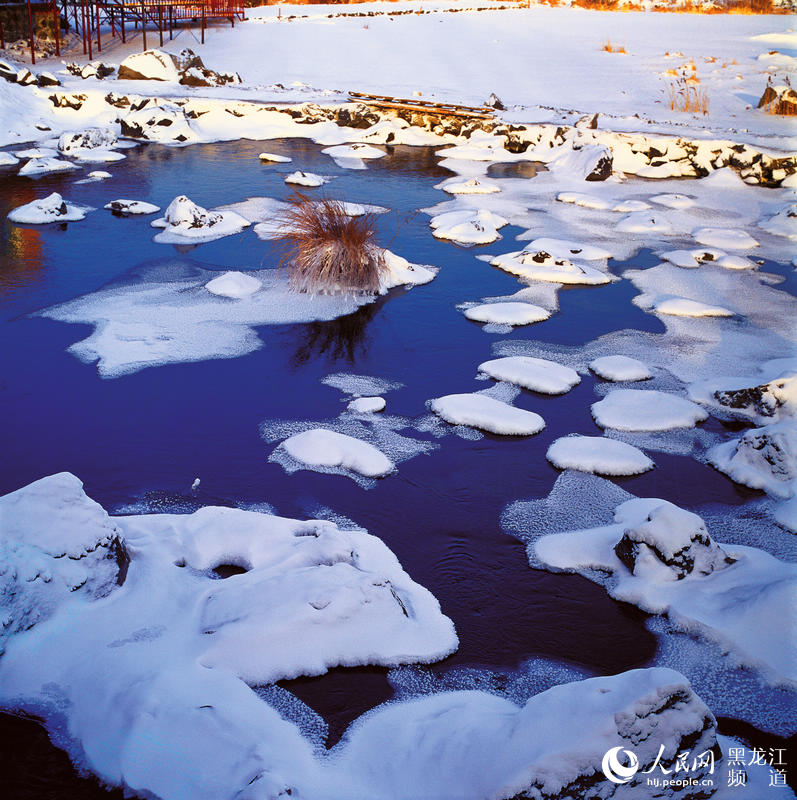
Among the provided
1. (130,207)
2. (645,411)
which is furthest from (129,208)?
(645,411)

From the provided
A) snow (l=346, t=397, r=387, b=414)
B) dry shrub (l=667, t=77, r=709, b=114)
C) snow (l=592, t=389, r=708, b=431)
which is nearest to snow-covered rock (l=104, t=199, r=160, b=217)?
snow (l=346, t=397, r=387, b=414)

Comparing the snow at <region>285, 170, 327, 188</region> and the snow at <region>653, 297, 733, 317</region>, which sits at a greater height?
the snow at <region>285, 170, 327, 188</region>

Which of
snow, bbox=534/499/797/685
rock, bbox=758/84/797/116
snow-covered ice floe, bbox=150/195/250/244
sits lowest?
snow, bbox=534/499/797/685

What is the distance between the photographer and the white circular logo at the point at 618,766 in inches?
73.9

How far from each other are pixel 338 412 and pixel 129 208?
167 inches

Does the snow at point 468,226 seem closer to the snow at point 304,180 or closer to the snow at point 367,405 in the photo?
the snow at point 304,180

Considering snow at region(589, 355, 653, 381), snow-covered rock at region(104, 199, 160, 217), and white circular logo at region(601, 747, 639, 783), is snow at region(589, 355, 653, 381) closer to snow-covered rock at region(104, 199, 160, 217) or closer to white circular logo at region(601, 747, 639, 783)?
white circular logo at region(601, 747, 639, 783)

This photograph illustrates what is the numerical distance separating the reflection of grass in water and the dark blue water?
0.05 feet

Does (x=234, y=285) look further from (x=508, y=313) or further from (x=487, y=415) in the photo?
(x=487, y=415)

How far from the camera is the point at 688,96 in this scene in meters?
11.8

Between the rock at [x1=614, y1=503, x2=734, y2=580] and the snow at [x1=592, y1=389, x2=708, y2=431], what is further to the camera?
the snow at [x1=592, y1=389, x2=708, y2=431]

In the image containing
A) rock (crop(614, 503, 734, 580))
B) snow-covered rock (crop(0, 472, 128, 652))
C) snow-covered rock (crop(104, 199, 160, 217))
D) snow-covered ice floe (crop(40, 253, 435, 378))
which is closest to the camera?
snow-covered rock (crop(0, 472, 128, 652))

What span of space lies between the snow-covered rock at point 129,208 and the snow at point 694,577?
5.55 meters

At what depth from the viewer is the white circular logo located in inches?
73.9
